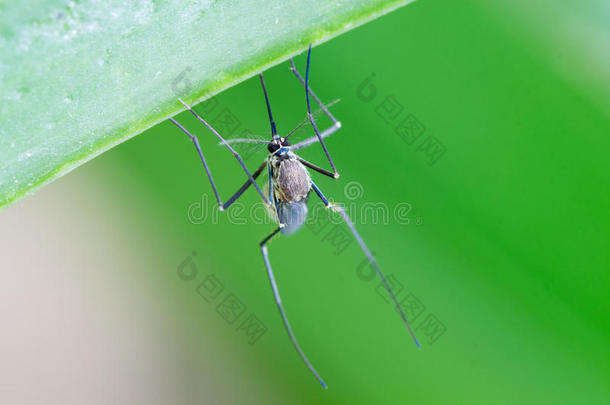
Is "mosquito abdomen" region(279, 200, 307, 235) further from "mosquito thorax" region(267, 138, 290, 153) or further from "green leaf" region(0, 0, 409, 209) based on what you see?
"green leaf" region(0, 0, 409, 209)

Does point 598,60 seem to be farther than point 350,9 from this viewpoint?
Yes

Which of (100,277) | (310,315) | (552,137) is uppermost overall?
(100,277)

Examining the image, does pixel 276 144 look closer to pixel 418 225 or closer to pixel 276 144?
pixel 276 144

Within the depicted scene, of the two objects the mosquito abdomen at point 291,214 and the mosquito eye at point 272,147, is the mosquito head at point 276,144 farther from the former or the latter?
the mosquito abdomen at point 291,214

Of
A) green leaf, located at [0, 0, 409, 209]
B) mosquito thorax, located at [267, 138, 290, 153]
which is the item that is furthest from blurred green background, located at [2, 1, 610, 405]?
green leaf, located at [0, 0, 409, 209]

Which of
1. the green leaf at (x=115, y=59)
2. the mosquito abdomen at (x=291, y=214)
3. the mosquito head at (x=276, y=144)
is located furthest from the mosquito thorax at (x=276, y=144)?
the green leaf at (x=115, y=59)

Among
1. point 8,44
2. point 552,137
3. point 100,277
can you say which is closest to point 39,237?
point 100,277

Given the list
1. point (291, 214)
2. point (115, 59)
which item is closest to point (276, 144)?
point (291, 214)

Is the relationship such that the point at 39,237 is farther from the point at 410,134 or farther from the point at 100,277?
the point at 410,134
